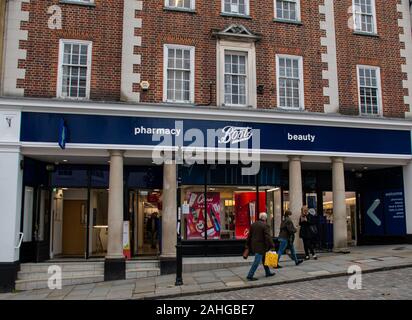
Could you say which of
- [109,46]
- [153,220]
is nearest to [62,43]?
[109,46]

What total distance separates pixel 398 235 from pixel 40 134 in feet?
43.1

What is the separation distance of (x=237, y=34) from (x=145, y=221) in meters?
7.14

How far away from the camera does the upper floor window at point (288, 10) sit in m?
17.3

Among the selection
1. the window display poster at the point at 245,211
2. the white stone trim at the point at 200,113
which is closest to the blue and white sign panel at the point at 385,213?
the white stone trim at the point at 200,113

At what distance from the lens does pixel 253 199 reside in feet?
55.5

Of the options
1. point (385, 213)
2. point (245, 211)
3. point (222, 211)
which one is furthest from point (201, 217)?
point (385, 213)

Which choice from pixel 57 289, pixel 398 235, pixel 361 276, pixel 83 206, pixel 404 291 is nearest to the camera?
pixel 404 291

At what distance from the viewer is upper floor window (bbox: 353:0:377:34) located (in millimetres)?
18094

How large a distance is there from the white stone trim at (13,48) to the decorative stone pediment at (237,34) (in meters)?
6.16

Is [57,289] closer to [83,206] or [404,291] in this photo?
[83,206]

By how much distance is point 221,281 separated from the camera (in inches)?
502

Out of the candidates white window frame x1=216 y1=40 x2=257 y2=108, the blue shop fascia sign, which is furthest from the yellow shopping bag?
white window frame x1=216 y1=40 x2=257 y2=108

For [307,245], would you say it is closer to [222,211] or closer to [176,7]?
[222,211]

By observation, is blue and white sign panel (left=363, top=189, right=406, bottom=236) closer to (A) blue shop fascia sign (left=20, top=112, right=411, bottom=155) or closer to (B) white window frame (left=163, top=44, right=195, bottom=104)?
(A) blue shop fascia sign (left=20, top=112, right=411, bottom=155)
